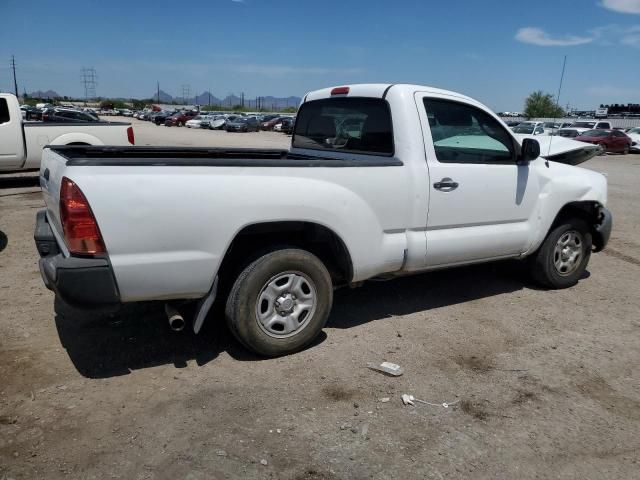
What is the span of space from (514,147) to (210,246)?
2993 millimetres

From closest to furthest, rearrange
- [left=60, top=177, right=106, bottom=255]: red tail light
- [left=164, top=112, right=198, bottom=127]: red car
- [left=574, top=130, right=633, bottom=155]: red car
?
[left=60, top=177, right=106, bottom=255]: red tail light, [left=574, top=130, right=633, bottom=155]: red car, [left=164, top=112, right=198, bottom=127]: red car

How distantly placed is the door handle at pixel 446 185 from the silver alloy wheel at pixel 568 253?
1.73 metres

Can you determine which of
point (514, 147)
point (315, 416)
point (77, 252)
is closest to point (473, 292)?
point (514, 147)

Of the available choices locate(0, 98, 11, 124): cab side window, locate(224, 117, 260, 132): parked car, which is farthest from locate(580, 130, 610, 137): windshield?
locate(0, 98, 11, 124): cab side window

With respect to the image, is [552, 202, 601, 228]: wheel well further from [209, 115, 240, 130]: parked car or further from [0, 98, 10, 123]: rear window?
[209, 115, 240, 130]: parked car

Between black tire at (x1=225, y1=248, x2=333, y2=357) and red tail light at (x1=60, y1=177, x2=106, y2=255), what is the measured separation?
92cm

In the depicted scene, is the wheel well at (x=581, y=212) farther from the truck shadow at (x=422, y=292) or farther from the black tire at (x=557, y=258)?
the truck shadow at (x=422, y=292)

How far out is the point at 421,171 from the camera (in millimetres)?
4098

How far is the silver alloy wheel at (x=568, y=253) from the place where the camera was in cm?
538

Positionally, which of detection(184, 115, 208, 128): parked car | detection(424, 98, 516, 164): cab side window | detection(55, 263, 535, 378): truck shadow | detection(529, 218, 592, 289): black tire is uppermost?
detection(424, 98, 516, 164): cab side window

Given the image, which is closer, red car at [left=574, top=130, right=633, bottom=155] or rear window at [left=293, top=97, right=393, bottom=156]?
rear window at [left=293, top=97, right=393, bottom=156]

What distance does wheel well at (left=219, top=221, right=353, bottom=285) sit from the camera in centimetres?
362

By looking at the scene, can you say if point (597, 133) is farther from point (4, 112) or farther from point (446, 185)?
point (446, 185)

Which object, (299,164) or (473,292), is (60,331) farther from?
(473,292)
